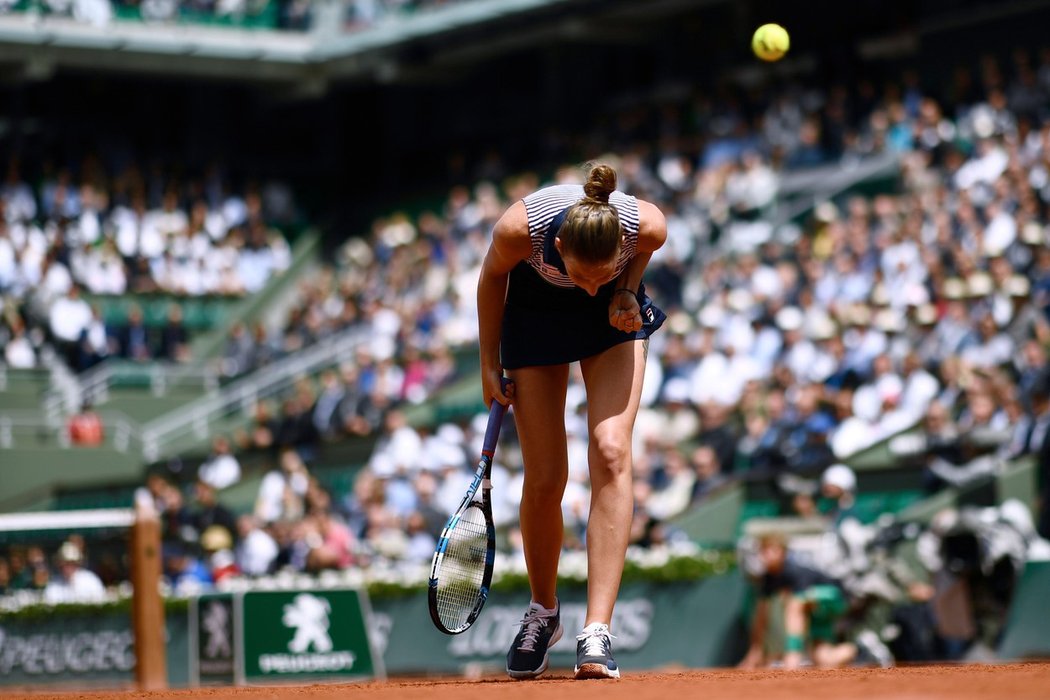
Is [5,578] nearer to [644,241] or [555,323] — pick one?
[555,323]

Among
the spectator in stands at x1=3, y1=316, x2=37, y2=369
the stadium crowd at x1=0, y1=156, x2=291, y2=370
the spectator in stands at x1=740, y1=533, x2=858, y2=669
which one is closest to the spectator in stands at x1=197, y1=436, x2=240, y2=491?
the stadium crowd at x1=0, y1=156, x2=291, y2=370

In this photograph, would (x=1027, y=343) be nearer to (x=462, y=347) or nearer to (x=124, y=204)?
(x=462, y=347)

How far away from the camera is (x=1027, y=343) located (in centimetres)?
1405

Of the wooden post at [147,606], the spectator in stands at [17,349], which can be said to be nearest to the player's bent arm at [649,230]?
the wooden post at [147,606]

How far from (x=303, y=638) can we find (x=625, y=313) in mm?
5622

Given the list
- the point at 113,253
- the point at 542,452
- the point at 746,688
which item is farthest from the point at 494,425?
the point at 113,253

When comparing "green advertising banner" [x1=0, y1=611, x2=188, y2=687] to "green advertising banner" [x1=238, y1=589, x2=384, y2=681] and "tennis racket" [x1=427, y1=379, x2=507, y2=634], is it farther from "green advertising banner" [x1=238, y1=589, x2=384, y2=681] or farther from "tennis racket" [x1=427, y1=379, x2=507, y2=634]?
"tennis racket" [x1=427, y1=379, x2=507, y2=634]

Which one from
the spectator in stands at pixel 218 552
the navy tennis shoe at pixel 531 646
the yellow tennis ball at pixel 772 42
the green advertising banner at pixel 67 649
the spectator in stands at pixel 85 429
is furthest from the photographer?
the spectator in stands at pixel 85 429

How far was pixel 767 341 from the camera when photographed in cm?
1669

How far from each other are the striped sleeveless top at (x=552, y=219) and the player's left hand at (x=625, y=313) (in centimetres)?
11

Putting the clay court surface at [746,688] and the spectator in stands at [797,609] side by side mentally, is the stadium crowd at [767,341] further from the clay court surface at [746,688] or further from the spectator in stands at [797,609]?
the clay court surface at [746,688]

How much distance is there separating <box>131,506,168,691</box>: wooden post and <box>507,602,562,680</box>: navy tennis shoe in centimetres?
539

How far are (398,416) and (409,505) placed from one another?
1.92m

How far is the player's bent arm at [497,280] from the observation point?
6.48 meters
